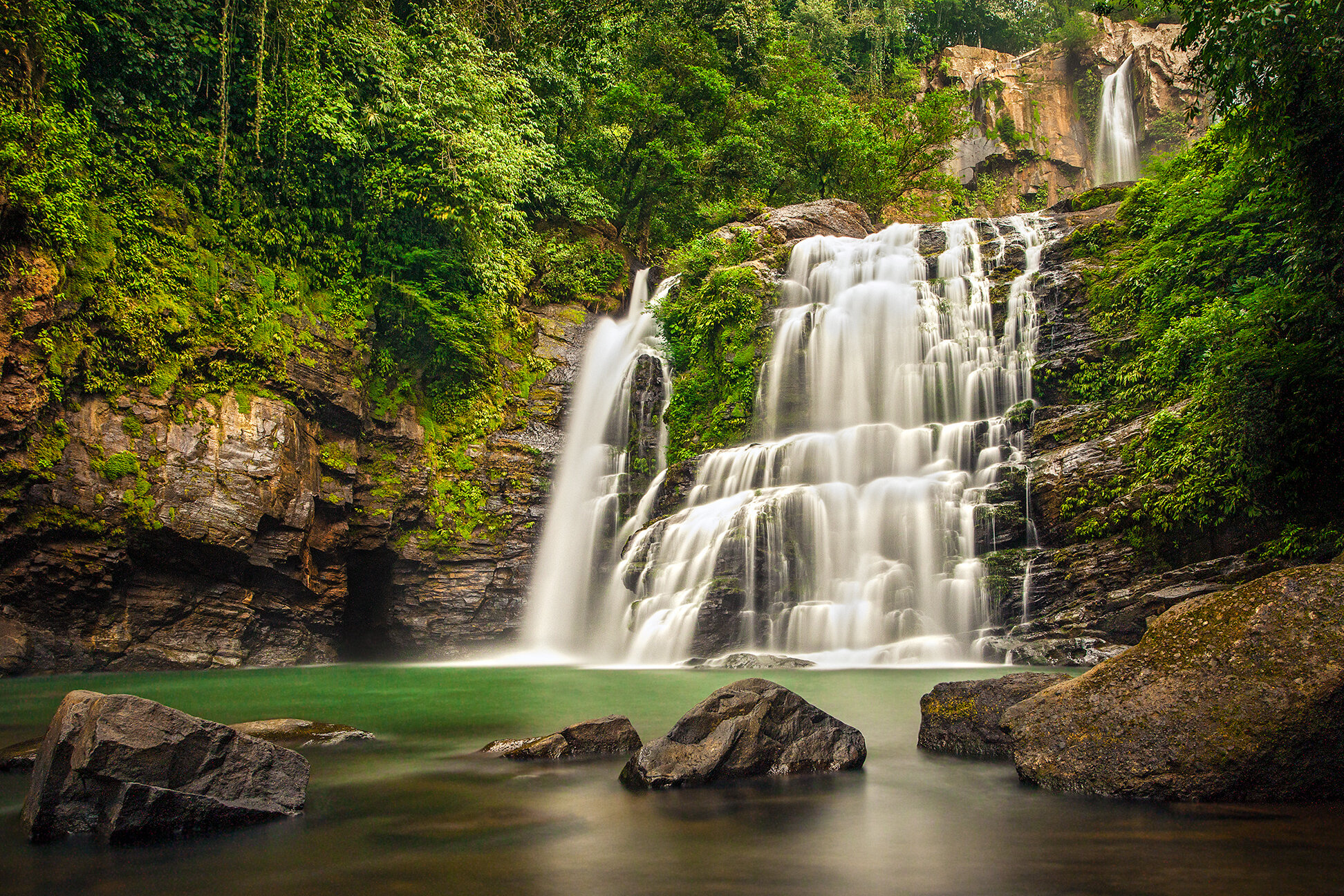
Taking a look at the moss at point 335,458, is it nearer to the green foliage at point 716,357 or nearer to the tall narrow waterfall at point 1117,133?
the green foliage at point 716,357

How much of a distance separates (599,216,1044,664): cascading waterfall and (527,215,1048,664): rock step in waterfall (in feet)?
0.11

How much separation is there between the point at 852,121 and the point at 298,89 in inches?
696

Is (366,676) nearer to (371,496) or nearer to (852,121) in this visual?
(371,496)

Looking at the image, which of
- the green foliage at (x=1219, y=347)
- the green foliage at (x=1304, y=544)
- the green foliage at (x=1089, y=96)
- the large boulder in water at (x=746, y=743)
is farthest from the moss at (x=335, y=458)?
the green foliage at (x=1089, y=96)

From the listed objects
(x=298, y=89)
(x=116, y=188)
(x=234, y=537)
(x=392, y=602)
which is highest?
(x=298, y=89)

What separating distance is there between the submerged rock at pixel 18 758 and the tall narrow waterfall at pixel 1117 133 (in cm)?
3630

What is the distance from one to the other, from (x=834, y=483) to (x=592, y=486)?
667cm

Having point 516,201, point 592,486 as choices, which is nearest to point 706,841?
point 592,486

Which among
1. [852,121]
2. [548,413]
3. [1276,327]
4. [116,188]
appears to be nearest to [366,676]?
[548,413]

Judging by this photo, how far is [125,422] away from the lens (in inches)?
547

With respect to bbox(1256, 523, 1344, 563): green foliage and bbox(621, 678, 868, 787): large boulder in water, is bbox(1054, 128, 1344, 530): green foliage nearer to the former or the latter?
bbox(1256, 523, 1344, 563): green foliage

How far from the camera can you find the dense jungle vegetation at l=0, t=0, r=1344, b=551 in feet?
30.0

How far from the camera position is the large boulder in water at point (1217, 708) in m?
4.08

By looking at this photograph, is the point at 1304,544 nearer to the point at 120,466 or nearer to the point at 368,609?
the point at 368,609
